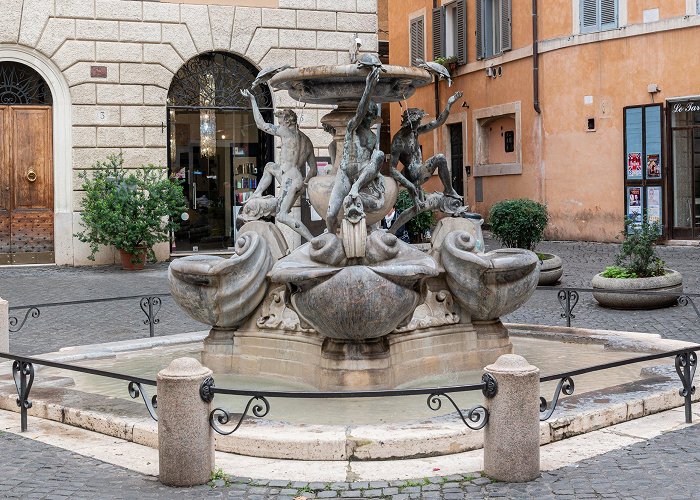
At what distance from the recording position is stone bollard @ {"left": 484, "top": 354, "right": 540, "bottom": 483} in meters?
5.25

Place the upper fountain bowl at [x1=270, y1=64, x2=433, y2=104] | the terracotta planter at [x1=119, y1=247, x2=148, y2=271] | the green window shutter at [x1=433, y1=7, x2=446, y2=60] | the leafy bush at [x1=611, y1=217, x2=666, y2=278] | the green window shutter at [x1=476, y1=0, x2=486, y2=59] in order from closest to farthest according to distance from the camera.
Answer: the upper fountain bowl at [x1=270, y1=64, x2=433, y2=104] < the leafy bush at [x1=611, y1=217, x2=666, y2=278] < the terracotta planter at [x1=119, y1=247, x2=148, y2=271] < the green window shutter at [x1=476, y1=0, x2=486, y2=59] < the green window shutter at [x1=433, y1=7, x2=446, y2=60]

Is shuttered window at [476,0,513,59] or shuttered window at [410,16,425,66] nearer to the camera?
shuttered window at [476,0,513,59]

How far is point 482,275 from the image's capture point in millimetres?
7742

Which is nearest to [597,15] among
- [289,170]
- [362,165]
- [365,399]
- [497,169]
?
[497,169]

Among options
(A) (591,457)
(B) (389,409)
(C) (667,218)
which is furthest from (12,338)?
(C) (667,218)

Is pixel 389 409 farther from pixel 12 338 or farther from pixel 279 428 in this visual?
pixel 12 338

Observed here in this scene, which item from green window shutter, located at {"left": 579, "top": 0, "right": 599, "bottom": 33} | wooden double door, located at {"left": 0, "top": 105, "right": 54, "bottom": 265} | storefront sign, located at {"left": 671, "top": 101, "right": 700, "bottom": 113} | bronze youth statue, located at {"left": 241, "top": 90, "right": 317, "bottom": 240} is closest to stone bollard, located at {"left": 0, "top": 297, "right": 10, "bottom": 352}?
bronze youth statue, located at {"left": 241, "top": 90, "right": 317, "bottom": 240}

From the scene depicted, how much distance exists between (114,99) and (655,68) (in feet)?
36.7

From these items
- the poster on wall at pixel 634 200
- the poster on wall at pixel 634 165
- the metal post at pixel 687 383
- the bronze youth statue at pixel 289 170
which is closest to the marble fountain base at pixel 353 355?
the bronze youth statue at pixel 289 170

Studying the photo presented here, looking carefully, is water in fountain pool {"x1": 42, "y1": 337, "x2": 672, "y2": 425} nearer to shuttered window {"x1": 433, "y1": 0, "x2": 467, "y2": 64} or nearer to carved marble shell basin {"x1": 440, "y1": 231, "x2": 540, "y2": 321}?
carved marble shell basin {"x1": 440, "y1": 231, "x2": 540, "y2": 321}

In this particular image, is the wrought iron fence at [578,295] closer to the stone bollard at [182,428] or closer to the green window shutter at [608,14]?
the stone bollard at [182,428]

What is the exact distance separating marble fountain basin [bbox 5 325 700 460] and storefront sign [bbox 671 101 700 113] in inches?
513

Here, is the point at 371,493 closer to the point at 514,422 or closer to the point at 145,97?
the point at 514,422

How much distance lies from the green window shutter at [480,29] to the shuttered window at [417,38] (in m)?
3.64
